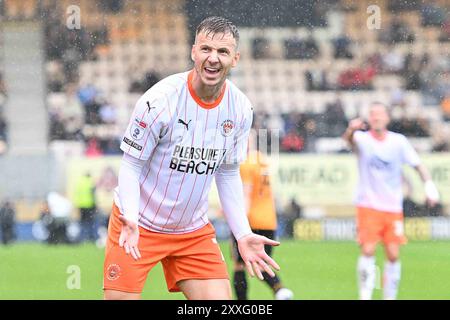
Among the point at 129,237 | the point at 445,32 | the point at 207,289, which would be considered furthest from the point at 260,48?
the point at 129,237

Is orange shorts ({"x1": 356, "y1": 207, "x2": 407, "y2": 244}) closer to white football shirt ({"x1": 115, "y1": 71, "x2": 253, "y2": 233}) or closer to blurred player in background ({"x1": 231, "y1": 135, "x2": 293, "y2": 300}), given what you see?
blurred player in background ({"x1": 231, "y1": 135, "x2": 293, "y2": 300})

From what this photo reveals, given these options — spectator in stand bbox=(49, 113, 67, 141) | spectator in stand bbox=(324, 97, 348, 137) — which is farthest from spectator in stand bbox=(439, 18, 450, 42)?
spectator in stand bbox=(49, 113, 67, 141)

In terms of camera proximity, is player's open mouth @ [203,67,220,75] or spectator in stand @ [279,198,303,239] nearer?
player's open mouth @ [203,67,220,75]

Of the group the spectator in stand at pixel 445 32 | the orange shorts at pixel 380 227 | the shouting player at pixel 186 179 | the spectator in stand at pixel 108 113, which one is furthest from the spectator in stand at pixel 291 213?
the shouting player at pixel 186 179

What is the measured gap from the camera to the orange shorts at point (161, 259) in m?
5.12

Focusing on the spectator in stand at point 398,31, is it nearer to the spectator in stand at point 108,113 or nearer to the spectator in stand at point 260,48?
the spectator in stand at point 260,48

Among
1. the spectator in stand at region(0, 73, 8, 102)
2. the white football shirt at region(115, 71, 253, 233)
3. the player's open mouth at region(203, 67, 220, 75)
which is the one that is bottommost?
the white football shirt at region(115, 71, 253, 233)

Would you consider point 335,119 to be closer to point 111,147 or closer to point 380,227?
point 111,147

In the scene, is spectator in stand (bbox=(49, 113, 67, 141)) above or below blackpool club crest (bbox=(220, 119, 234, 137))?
above

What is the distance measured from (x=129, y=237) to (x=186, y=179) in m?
0.46

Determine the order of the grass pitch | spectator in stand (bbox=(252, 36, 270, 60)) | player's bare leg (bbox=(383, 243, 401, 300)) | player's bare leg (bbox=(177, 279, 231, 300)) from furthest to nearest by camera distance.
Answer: spectator in stand (bbox=(252, 36, 270, 60)), the grass pitch, player's bare leg (bbox=(383, 243, 401, 300)), player's bare leg (bbox=(177, 279, 231, 300))

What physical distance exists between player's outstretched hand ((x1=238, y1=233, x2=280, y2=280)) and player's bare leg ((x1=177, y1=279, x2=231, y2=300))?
19cm

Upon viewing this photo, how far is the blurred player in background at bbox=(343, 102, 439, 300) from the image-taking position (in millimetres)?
8734
